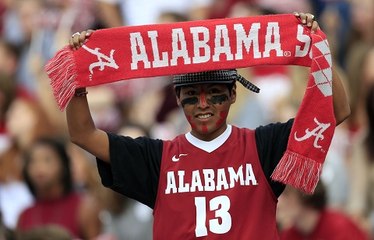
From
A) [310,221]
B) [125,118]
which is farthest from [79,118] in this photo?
[125,118]

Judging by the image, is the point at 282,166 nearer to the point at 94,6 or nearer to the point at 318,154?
the point at 318,154

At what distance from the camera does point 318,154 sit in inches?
302

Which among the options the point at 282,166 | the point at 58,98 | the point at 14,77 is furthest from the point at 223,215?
→ the point at 14,77

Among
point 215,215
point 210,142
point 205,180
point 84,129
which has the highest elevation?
point 84,129

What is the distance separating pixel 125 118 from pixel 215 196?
6.04 metres

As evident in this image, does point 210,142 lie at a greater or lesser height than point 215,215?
greater

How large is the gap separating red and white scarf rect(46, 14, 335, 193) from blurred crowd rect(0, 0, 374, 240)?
1990 millimetres

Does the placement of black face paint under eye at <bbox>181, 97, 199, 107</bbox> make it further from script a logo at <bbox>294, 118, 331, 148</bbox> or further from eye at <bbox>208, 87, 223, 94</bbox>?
script a logo at <bbox>294, 118, 331, 148</bbox>

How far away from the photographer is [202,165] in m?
7.72

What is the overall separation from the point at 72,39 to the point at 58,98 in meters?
0.29

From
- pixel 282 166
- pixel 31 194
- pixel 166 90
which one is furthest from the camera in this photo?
pixel 166 90

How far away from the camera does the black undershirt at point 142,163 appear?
771 cm

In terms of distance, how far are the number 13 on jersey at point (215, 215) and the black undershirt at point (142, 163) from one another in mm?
232

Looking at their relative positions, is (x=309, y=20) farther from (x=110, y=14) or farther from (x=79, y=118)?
(x=110, y=14)
